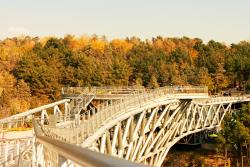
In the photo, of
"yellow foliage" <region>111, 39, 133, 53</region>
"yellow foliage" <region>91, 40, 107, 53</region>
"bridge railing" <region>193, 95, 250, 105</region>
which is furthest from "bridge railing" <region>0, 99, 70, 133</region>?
"yellow foliage" <region>111, 39, 133, 53</region>

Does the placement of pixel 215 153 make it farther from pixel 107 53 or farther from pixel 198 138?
pixel 107 53

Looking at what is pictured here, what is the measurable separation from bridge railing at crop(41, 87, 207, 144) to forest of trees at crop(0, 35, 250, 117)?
23057 millimetres

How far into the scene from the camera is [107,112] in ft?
76.2

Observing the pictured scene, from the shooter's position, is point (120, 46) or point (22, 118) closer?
point (22, 118)

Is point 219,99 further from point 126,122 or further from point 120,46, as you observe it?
point 120,46

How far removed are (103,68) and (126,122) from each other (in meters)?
33.1

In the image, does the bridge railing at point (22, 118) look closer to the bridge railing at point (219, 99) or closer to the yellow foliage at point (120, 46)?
the bridge railing at point (219, 99)

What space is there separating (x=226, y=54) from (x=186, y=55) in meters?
7.59

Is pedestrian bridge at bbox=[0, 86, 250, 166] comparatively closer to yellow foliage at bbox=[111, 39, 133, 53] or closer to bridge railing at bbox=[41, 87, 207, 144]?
bridge railing at bbox=[41, 87, 207, 144]

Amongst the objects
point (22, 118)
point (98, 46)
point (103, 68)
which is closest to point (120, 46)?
point (98, 46)

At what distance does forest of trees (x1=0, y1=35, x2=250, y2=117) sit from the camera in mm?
53438

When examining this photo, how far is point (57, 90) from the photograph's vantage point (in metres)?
54.1

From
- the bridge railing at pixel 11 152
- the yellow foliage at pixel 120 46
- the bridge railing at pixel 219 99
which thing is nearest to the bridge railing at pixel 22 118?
the bridge railing at pixel 11 152

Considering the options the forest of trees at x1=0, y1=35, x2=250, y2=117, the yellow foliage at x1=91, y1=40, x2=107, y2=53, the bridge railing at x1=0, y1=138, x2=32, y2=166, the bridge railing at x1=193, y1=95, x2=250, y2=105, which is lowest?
the bridge railing at x1=193, y1=95, x2=250, y2=105
